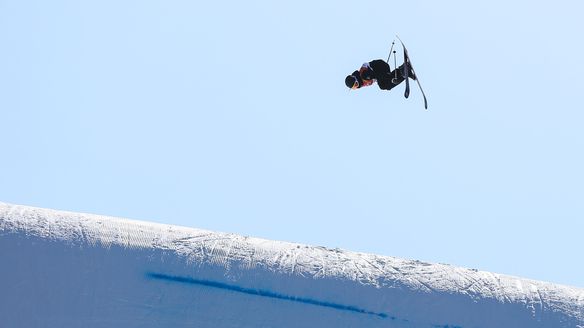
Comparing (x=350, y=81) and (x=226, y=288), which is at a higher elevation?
(x=350, y=81)

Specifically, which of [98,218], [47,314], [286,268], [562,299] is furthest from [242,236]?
[562,299]

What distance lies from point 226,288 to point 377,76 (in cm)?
190

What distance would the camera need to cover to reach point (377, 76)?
6266mm

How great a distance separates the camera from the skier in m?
6.23

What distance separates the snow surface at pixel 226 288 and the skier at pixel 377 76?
54.2 inches

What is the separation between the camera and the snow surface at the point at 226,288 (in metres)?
5.12

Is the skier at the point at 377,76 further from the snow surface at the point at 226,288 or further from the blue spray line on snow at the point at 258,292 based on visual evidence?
the blue spray line on snow at the point at 258,292

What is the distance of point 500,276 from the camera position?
543 cm

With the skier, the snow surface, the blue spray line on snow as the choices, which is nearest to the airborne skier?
the skier

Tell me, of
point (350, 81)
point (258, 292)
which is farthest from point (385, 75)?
point (258, 292)

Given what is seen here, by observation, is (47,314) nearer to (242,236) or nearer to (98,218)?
(98,218)

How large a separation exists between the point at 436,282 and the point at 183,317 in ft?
4.68

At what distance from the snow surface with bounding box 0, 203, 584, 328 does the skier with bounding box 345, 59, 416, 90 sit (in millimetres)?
1377

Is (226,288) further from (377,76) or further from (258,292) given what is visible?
(377,76)
